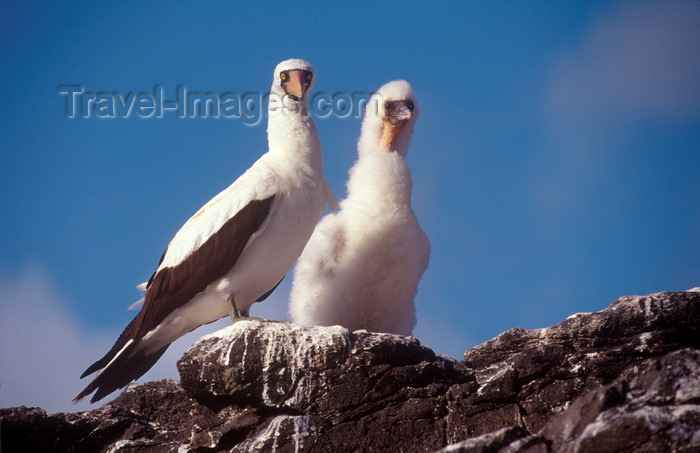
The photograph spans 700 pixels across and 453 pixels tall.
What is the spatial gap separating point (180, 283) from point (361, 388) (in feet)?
7.28

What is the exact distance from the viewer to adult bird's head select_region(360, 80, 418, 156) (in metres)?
8.91

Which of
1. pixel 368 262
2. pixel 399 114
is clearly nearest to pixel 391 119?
pixel 399 114

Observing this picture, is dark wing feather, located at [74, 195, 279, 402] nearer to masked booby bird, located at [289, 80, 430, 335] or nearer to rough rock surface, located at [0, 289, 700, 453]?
rough rock surface, located at [0, 289, 700, 453]

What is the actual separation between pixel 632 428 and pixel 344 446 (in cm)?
215

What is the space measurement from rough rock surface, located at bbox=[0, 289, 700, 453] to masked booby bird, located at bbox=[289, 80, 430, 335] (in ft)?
5.07

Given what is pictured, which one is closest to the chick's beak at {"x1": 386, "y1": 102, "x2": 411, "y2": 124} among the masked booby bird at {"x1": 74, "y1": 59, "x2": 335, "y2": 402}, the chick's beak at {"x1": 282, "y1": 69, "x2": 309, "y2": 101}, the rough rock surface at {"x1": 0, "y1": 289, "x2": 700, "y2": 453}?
the chick's beak at {"x1": 282, "y1": 69, "x2": 309, "y2": 101}

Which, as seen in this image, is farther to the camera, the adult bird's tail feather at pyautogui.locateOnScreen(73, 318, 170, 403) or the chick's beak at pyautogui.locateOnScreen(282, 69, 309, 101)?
the chick's beak at pyautogui.locateOnScreen(282, 69, 309, 101)

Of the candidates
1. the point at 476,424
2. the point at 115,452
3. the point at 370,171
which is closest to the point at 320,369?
the point at 476,424

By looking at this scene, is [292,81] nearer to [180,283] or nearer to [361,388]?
[180,283]

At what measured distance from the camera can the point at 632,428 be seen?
405 cm

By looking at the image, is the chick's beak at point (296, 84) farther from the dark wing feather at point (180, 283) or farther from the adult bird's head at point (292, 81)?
the dark wing feather at point (180, 283)

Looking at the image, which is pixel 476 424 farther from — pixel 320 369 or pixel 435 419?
pixel 320 369

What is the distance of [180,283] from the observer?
7.27 metres

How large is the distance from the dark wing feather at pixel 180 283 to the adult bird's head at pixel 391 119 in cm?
216
